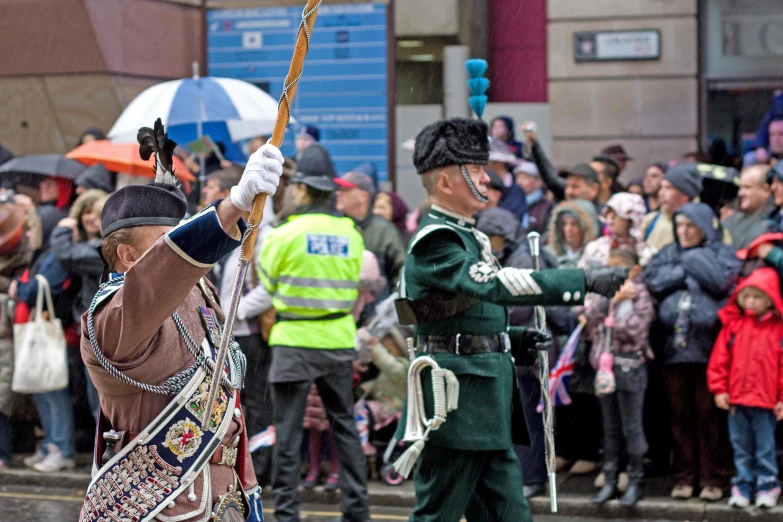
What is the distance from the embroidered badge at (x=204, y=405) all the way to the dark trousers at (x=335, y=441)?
3688mm

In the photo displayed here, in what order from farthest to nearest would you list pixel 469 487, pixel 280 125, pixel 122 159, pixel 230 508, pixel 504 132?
pixel 504 132, pixel 122 159, pixel 469 487, pixel 230 508, pixel 280 125

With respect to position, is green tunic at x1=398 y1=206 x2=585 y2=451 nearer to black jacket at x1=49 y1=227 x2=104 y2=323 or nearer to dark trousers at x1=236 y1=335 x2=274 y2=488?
dark trousers at x1=236 y1=335 x2=274 y2=488

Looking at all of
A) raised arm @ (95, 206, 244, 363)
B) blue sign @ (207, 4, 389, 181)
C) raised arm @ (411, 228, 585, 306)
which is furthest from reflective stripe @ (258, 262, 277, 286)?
blue sign @ (207, 4, 389, 181)

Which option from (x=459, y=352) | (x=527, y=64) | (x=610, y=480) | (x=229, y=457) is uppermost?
(x=527, y=64)

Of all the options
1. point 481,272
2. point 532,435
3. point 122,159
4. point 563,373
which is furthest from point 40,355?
point 481,272

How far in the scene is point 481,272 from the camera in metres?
4.73

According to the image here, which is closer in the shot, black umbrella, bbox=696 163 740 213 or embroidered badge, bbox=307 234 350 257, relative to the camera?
embroidered badge, bbox=307 234 350 257

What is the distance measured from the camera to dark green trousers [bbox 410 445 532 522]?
504cm

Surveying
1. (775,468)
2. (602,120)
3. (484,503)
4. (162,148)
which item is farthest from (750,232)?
(602,120)

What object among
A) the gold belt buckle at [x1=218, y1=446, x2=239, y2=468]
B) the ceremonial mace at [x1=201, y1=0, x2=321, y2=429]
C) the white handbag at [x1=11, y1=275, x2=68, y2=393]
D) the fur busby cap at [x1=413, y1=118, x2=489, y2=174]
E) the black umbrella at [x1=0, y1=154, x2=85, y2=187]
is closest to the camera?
the ceremonial mace at [x1=201, y1=0, x2=321, y2=429]

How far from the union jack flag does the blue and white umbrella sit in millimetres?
3234

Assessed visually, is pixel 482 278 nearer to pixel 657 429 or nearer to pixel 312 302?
pixel 312 302

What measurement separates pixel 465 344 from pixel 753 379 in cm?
324

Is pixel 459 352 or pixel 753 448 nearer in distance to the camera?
pixel 459 352
